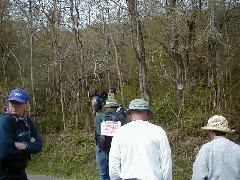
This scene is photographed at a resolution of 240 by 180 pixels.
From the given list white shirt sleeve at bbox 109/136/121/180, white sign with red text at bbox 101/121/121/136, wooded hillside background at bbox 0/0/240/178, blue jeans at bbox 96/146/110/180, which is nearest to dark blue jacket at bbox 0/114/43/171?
white shirt sleeve at bbox 109/136/121/180

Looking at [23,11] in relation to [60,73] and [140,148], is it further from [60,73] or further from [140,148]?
[140,148]

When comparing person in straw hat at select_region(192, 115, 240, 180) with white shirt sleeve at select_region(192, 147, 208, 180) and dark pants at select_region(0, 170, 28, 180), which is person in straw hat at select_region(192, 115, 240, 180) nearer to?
white shirt sleeve at select_region(192, 147, 208, 180)

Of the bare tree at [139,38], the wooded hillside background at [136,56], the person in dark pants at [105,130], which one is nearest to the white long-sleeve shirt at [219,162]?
the person in dark pants at [105,130]

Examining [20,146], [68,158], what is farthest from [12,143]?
[68,158]

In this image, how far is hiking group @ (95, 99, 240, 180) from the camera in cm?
452

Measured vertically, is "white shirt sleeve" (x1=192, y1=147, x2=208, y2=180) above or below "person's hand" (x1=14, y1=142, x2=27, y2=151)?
below

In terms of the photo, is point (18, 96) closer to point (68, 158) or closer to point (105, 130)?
point (105, 130)

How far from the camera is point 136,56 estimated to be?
59.5 ft

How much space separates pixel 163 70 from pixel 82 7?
539cm

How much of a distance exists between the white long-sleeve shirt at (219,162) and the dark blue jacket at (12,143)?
1821 mm

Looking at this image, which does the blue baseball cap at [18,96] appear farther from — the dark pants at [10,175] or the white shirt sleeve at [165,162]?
the white shirt sleeve at [165,162]

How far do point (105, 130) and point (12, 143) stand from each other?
4.21 meters

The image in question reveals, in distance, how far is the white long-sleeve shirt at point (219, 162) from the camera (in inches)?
193

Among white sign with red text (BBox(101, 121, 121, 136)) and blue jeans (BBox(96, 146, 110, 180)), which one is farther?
blue jeans (BBox(96, 146, 110, 180))
